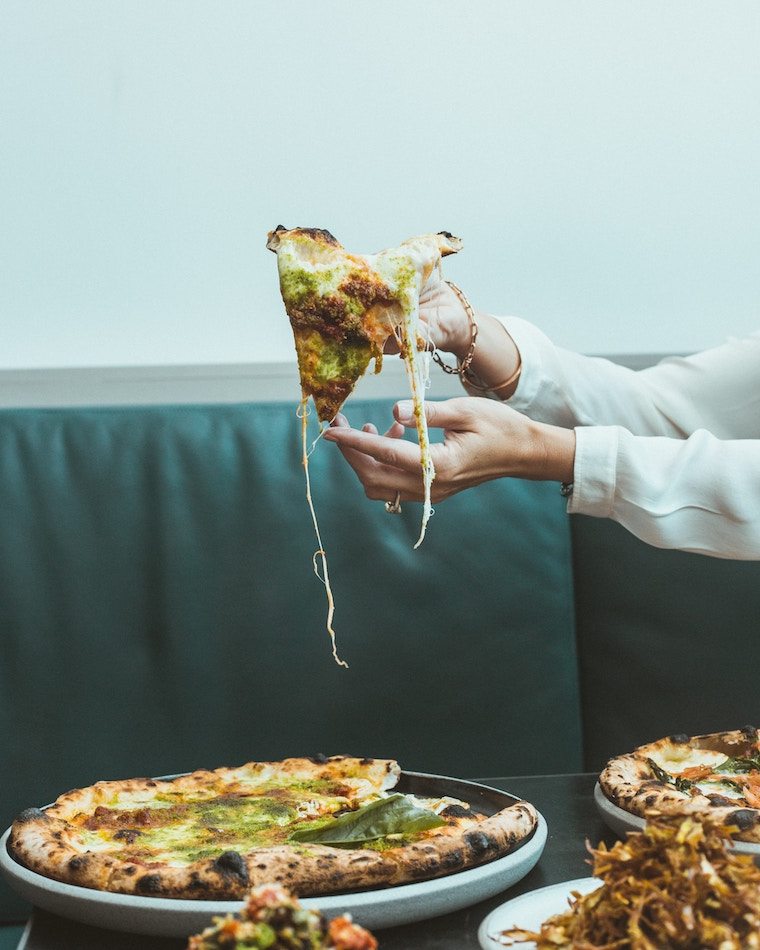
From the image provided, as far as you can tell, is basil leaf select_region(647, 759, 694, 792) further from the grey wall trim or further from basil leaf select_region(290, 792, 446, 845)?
the grey wall trim

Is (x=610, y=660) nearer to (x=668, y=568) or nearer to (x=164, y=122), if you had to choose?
(x=668, y=568)

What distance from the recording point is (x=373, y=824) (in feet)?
3.02

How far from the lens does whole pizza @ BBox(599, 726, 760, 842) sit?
96 centimetres

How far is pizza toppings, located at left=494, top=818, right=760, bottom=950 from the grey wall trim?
133 centimetres

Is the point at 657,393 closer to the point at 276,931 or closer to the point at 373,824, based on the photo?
the point at 373,824

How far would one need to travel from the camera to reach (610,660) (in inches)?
68.9

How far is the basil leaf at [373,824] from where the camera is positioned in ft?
2.98

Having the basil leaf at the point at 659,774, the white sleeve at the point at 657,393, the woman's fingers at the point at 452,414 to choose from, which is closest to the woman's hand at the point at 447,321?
the white sleeve at the point at 657,393

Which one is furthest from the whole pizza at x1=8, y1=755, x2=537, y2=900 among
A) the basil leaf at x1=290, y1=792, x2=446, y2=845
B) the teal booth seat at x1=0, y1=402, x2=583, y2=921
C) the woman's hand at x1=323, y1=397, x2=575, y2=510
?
the teal booth seat at x1=0, y1=402, x2=583, y2=921

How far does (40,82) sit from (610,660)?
53.0 inches

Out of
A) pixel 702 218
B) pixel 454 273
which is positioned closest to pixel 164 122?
pixel 454 273

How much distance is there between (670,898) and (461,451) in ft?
2.34

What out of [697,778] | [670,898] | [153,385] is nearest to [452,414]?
[697,778]

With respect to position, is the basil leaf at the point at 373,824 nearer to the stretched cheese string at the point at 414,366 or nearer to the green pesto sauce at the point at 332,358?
the stretched cheese string at the point at 414,366
